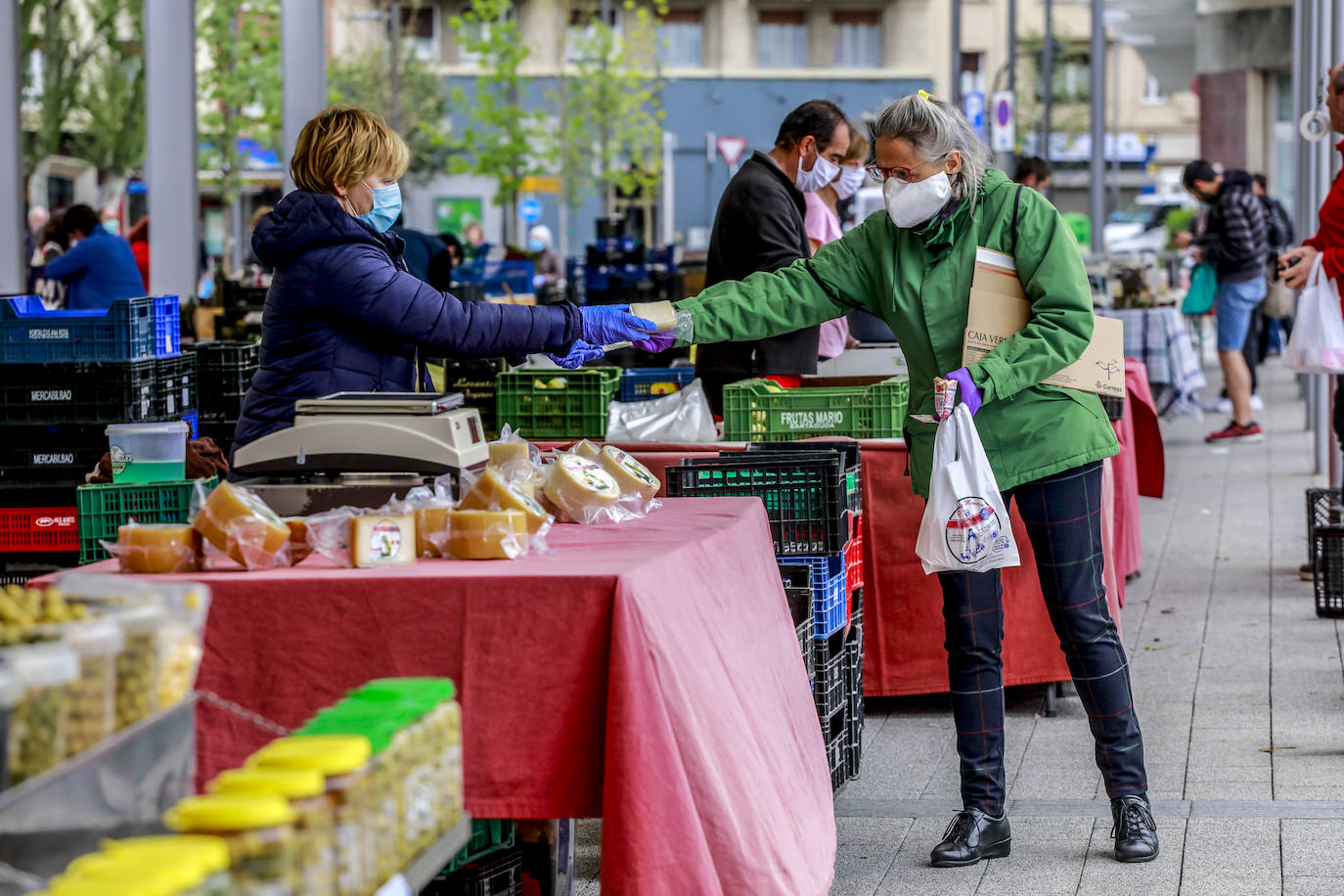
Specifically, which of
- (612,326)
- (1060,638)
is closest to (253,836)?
(612,326)

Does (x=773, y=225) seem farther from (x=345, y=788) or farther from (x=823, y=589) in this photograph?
(x=345, y=788)

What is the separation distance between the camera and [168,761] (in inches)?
91.7

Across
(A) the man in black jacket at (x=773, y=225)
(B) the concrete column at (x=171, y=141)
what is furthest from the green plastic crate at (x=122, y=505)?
(B) the concrete column at (x=171, y=141)

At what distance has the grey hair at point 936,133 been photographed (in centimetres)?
442

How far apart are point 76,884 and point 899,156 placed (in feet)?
10.1

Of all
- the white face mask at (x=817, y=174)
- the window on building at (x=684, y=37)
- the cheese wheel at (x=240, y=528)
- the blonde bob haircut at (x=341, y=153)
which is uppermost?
the window on building at (x=684, y=37)

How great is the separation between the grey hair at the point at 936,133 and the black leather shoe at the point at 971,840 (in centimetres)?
165

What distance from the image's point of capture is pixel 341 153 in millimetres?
4203

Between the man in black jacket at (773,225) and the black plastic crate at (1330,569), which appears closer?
the man in black jacket at (773,225)

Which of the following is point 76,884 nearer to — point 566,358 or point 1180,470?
point 566,358

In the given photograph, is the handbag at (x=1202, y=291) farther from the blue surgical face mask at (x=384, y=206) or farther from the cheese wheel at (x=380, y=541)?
the cheese wheel at (x=380, y=541)

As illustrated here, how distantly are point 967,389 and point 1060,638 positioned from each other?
803 millimetres

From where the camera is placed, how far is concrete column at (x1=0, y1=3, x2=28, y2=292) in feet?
31.6

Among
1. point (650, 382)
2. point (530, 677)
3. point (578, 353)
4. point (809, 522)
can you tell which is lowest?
point (530, 677)
